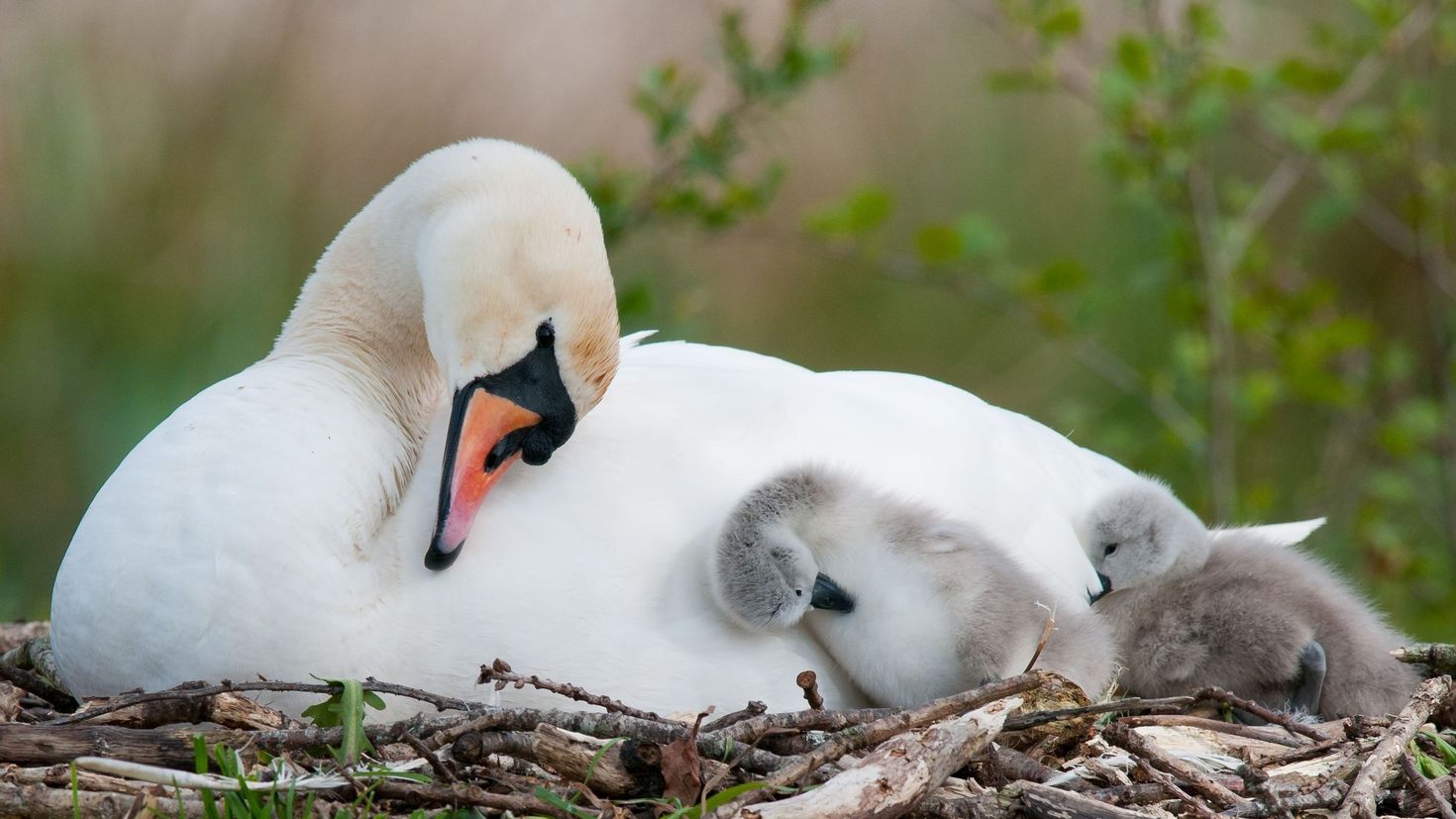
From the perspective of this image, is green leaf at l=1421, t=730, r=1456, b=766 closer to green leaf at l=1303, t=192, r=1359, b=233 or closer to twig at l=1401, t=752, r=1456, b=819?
twig at l=1401, t=752, r=1456, b=819

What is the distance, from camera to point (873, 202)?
5555mm

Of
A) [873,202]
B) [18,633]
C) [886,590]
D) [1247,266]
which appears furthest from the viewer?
[1247,266]

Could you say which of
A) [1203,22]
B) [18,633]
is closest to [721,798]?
[18,633]

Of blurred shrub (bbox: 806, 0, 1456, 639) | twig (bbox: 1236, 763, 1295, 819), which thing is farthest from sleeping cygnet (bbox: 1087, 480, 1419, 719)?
blurred shrub (bbox: 806, 0, 1456, 639)

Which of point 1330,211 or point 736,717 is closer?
point 736,717

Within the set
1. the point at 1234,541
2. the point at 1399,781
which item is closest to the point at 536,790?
the point at 1399,781

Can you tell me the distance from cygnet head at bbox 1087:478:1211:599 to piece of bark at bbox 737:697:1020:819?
1.16 metres

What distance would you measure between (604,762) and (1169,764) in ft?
3.60

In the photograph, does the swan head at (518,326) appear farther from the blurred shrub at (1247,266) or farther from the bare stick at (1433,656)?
the blurred shrub at (1247,266)

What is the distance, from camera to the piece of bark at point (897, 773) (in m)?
2.47

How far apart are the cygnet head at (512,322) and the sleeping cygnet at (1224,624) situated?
1.42 meters

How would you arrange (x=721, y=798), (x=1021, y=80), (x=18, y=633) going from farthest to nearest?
(x=1021, y=80), (x=18, y=633), (x=721, y=798)

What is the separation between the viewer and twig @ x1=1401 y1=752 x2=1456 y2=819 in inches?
116

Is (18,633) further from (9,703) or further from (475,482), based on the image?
(475,482)
